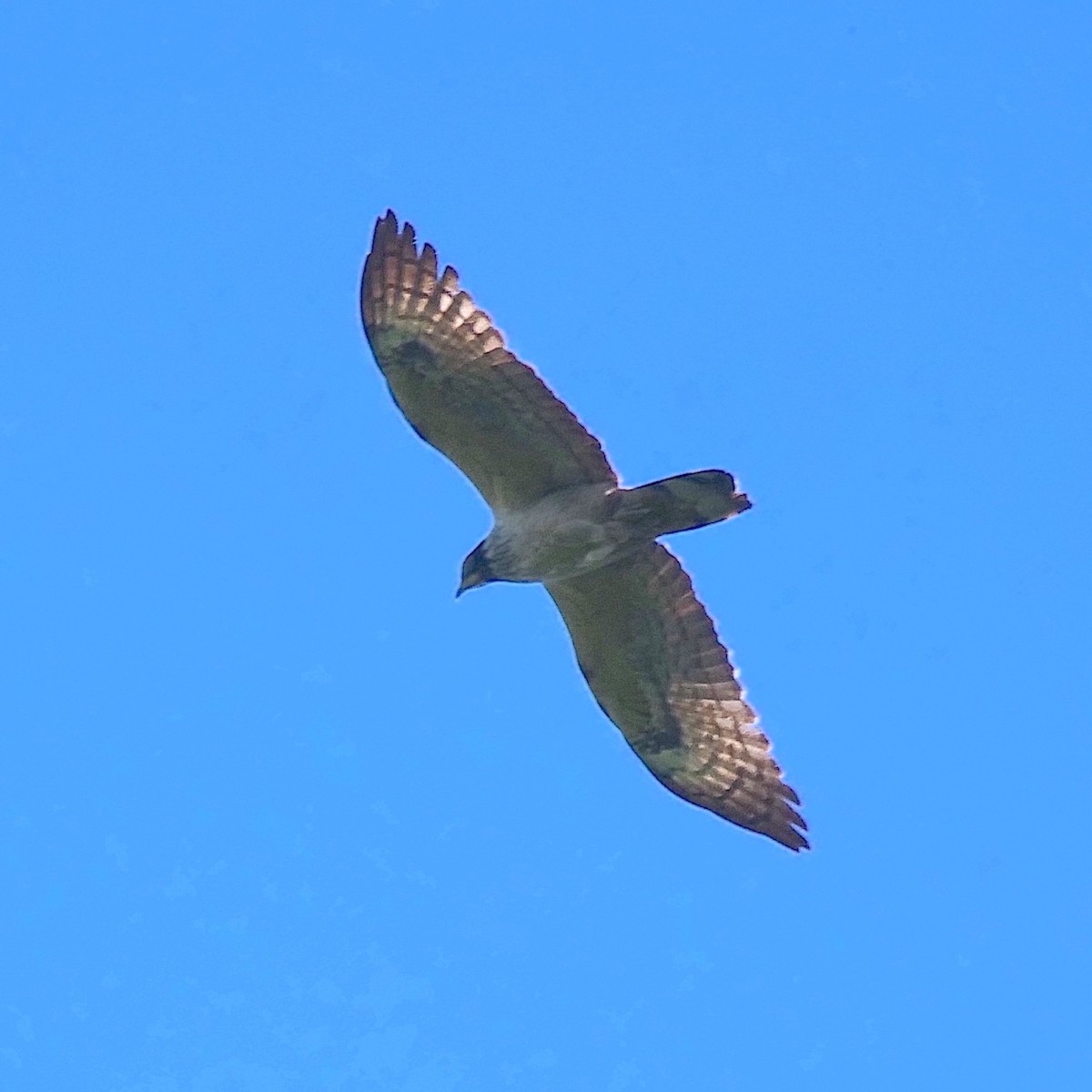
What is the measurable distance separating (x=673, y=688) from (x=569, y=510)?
140cm

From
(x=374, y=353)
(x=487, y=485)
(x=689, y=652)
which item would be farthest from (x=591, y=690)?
(x=374, y=353)

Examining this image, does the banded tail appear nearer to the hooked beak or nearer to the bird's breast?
the bird's breast

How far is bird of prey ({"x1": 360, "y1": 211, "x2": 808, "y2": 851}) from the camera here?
10.6 meters

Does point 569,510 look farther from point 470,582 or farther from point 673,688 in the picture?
point 673,688

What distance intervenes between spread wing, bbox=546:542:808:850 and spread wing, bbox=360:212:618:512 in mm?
764

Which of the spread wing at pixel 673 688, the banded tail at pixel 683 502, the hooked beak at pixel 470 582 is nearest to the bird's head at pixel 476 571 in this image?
the hooked beak at pixel 470 582

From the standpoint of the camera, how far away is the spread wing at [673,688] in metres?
11.3

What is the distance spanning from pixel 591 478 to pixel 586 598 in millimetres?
832

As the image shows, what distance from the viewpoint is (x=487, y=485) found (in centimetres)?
1097

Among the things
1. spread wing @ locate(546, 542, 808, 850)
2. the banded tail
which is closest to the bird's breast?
the banded tail

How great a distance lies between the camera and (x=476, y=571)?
11.2 meters

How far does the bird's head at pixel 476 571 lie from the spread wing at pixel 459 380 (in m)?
0.47

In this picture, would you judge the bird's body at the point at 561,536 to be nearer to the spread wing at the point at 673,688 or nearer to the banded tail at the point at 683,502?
the banded tail at the point at 683,502

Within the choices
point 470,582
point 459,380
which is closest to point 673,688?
point 470,582
